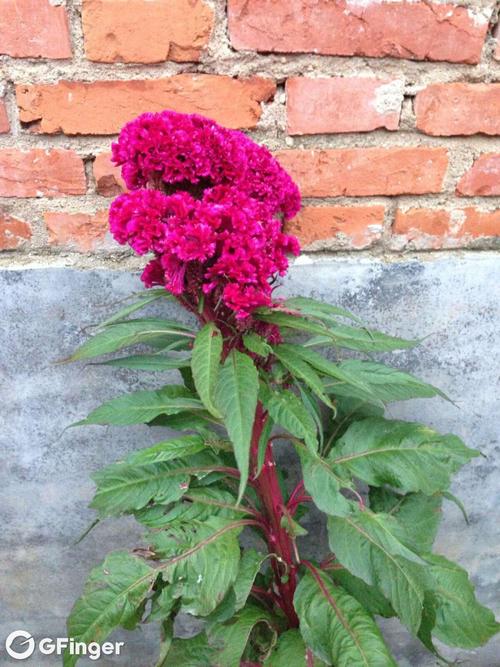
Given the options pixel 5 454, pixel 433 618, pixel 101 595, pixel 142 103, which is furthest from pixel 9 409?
pixel 433 618

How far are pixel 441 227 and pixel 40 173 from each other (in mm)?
896

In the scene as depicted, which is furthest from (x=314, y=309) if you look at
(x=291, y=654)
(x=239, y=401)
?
(x=291, y=654)

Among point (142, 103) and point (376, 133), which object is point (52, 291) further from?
point (376, 133)

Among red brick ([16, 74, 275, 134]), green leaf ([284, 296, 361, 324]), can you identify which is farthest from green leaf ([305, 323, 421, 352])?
red brick ([16, 74, 275, 134])

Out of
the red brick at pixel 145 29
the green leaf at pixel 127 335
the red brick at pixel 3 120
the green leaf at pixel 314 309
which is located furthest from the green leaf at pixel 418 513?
the red brick at pixel 3 120

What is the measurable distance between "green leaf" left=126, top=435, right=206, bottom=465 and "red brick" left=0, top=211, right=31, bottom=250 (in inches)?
22.7

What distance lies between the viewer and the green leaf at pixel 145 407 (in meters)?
1.14

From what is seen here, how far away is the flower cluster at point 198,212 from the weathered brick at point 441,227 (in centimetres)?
50

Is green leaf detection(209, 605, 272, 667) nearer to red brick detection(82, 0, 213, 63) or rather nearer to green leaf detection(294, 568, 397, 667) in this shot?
green leaf detection(294, 568, 397, 667)

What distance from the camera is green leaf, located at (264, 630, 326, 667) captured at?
1187mm

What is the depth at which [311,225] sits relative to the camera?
1.38 m

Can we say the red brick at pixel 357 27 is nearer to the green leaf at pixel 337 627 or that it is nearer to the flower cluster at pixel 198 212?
the flower cluster at pixel 198 212

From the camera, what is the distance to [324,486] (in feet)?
3.52

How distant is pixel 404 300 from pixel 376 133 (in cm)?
38
